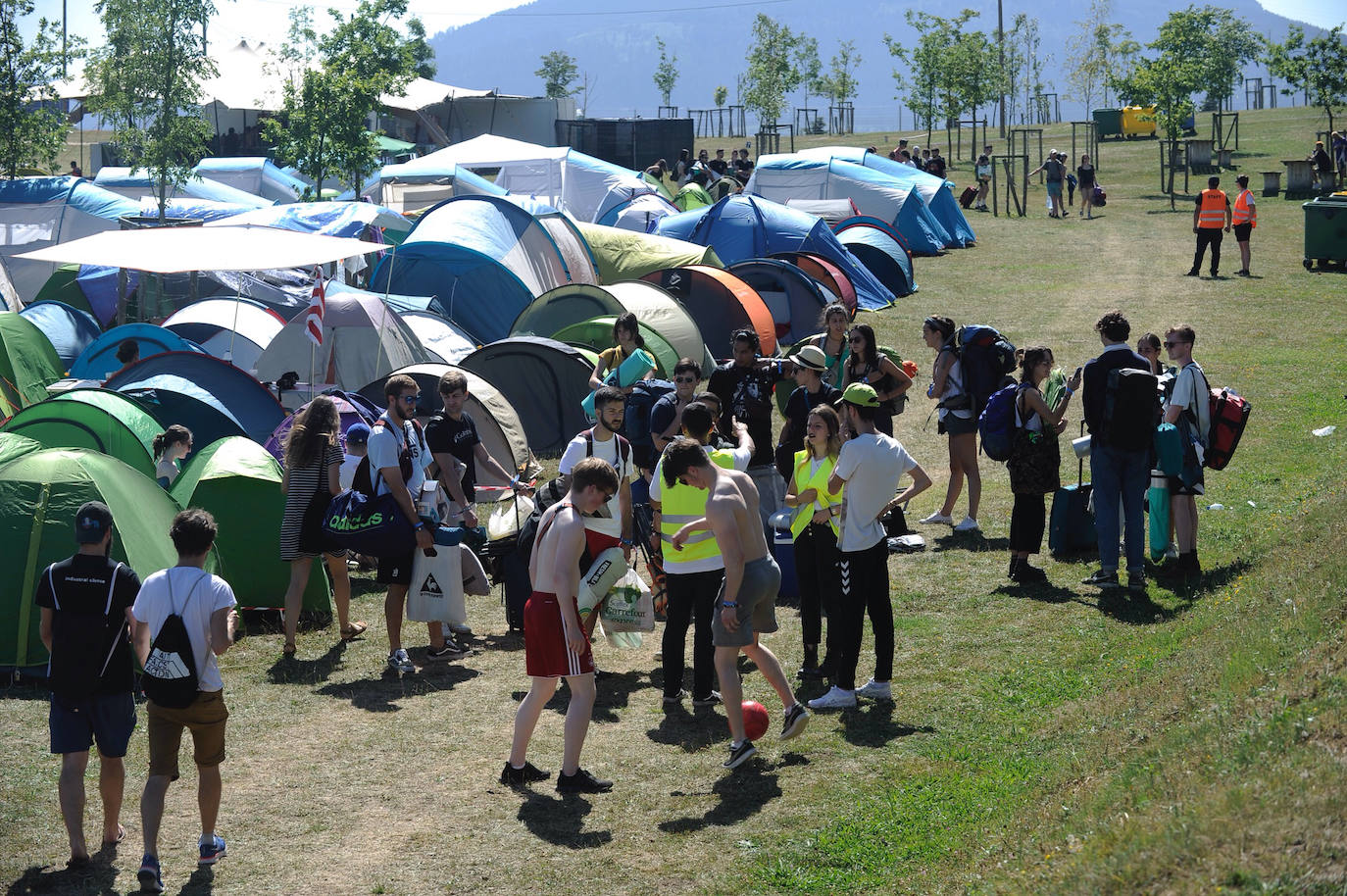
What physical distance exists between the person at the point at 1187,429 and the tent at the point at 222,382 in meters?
8.44

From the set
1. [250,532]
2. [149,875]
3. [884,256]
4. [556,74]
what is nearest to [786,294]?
[884,256]

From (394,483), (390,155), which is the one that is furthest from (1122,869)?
(390,155)

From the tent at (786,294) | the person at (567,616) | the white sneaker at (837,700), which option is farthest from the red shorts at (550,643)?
the tent at (786,294)

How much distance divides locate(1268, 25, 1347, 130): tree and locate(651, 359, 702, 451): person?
1234 inches

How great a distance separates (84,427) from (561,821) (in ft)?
20.6

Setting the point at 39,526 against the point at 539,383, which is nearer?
the point at 39,526

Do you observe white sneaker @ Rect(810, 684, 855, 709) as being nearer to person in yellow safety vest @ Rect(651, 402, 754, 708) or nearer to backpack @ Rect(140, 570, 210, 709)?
person in yellow safety vest @ Rect(651, 402, 754, 708)

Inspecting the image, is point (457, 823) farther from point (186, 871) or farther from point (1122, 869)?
point (1122, 869)

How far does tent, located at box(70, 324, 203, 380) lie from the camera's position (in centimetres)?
1531

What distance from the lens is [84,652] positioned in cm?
551

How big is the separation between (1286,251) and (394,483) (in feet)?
74.1

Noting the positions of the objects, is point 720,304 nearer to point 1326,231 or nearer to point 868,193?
point 868,193

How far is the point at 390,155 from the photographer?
43688 mm

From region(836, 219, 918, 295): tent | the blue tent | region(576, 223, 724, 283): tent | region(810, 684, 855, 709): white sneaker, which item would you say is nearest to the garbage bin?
region(836, 219, 918, 295): tent
